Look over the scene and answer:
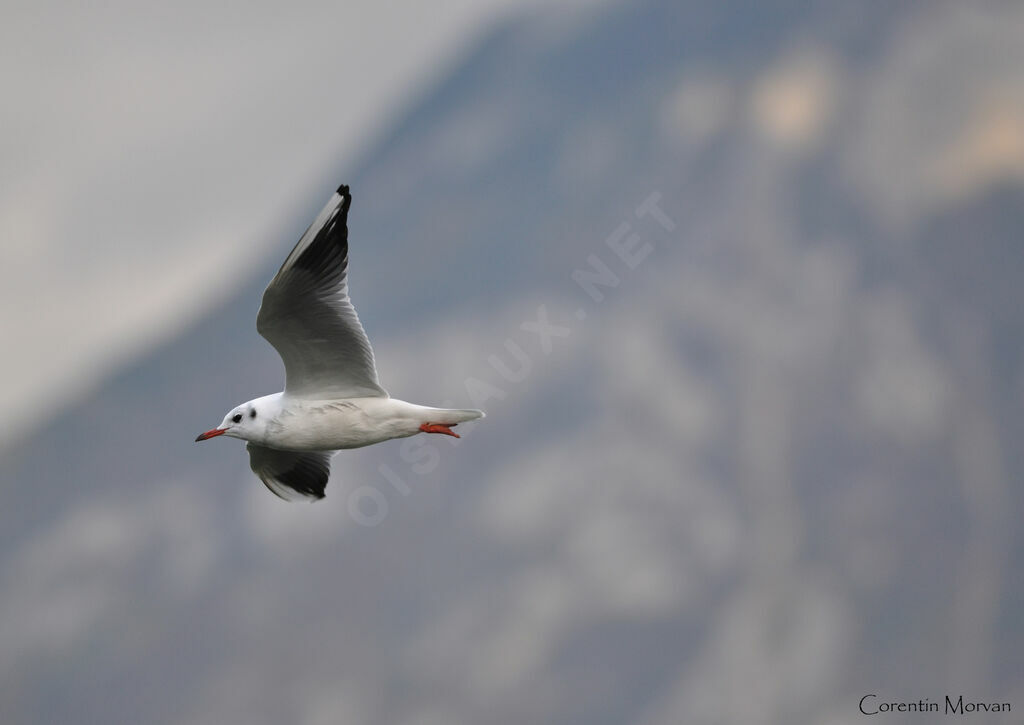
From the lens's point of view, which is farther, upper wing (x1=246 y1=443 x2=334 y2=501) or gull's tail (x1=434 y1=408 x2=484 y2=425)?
upper wing (x1=246 y1=443 x2=334 y2=501)

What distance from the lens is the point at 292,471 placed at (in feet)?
34.2

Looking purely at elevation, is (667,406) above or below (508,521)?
above

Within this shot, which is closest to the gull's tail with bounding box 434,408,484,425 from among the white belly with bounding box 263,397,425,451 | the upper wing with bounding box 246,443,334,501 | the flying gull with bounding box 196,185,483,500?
the flying gull with bounding box 196,185,483,500

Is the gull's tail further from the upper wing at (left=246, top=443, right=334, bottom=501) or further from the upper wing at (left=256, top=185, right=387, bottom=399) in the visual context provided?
the upper wing at (left=246, top=443, right=334, bottom=501)

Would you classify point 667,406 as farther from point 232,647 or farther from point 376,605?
point 232,647

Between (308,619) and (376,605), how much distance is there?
7.41m

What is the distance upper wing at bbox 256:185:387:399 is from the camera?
8.24 metres

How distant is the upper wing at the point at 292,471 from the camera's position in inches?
407

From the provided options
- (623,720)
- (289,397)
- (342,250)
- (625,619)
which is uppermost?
(342,250)

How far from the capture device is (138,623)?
107688 mm

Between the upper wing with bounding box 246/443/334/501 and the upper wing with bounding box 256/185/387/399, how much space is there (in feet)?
5.05

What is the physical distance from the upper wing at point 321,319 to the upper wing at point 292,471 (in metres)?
1.54

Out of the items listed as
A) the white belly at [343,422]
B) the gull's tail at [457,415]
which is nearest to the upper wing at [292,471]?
the white belly at [343,422]

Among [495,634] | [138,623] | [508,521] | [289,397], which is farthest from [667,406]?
[289,397]
